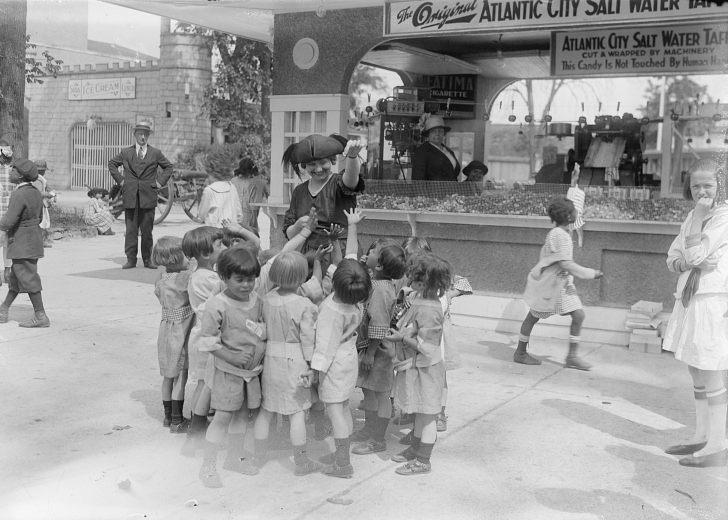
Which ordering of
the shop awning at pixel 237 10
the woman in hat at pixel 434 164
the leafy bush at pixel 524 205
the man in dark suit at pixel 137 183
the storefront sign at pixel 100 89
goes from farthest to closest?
the storefront sign at pixel 100 89 < the man in dark suit at pixel 137 183 < the woman in hat at pixel 434 164 < the leafy bush at pixel 524 205 < the shop awning at pixel 237 10

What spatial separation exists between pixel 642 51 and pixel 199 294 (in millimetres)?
7212

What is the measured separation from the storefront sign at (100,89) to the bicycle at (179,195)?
8464 millimetres

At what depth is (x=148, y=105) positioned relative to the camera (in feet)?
82.6

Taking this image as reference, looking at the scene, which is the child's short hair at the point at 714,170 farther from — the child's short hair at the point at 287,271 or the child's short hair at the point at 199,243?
the child's short hair at the point at 199,243

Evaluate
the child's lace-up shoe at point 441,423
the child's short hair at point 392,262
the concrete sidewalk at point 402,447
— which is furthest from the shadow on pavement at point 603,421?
the child's short hair at point 392,262

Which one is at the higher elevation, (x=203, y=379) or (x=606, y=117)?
(x=606, y=117)

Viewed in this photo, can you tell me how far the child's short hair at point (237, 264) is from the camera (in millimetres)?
3873

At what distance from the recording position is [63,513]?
140 inches

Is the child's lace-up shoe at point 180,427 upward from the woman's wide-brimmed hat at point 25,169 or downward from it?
downward

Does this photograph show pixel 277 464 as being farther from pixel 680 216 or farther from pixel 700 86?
pixel 700 86

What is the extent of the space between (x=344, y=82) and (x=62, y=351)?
4.14 m

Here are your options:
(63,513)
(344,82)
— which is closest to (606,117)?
(344,82)

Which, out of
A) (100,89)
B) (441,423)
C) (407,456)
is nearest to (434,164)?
(441,423)

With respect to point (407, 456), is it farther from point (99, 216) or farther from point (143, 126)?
point (99, 216)
